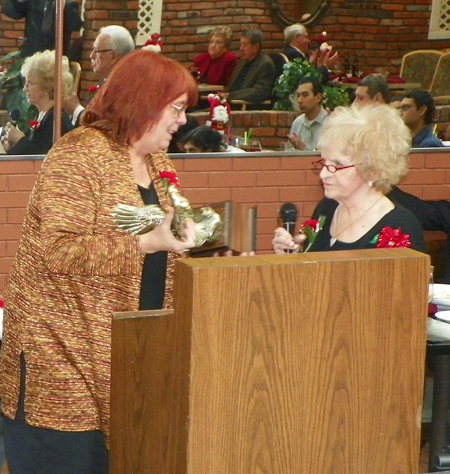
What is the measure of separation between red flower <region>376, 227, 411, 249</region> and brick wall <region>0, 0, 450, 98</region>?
2450 mm

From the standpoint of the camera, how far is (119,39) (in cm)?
528

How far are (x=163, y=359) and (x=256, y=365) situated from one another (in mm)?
182

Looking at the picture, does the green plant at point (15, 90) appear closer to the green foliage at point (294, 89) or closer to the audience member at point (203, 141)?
the audience member at point (203, 141)

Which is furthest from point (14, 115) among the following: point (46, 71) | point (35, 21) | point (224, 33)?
point (224, 33)

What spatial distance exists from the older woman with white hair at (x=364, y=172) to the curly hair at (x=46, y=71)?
2.14 m

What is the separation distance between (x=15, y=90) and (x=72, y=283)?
2.67 m

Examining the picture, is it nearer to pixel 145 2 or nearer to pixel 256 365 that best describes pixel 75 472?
pixel 256 365

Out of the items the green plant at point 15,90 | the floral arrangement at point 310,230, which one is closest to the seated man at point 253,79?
the green plant at point 15,90

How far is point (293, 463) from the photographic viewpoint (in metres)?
1.65

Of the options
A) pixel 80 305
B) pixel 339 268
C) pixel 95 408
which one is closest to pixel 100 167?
pixel 80 305

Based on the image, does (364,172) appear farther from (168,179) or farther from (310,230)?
(168,179)

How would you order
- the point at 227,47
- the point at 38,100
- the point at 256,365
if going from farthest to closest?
the point at 227,47 < the point at 38,100 < the point at 256,365

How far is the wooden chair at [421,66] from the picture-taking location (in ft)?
19.9

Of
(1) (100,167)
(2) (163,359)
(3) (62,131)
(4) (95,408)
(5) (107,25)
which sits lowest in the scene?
(4) (95,408)
